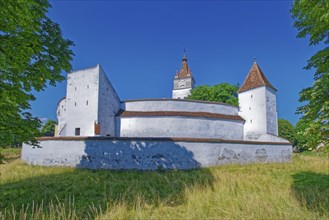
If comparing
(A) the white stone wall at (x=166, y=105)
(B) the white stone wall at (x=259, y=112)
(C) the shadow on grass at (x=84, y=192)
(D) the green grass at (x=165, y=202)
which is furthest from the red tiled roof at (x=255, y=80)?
(C) the shadow on grass at (x=84, y=192)

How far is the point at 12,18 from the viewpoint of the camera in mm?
4488

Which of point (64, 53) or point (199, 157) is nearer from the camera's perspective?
point (64, 53)

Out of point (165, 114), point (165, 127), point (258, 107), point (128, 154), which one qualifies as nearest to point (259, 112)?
point (258, 107)

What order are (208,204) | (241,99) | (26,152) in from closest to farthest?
(208,204) → (26,152) → (241,99)

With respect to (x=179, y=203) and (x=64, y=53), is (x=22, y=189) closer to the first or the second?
(x=64, y=53)

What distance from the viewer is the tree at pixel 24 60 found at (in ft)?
15.3

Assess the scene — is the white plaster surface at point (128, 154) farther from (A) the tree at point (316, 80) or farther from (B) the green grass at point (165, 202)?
(A) the tree at point (316, 80)

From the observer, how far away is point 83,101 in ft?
69.4

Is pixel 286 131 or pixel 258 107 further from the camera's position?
pixel 286 131

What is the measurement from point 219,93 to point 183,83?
25.4 metres

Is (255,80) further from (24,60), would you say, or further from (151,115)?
(24,60)

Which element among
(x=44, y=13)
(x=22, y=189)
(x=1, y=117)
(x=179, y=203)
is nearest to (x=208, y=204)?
(x=179, y=203)

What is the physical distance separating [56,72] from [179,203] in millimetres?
5123

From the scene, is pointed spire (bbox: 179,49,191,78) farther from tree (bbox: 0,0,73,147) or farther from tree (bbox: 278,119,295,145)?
tree (bbox: 0,0,73,147)
